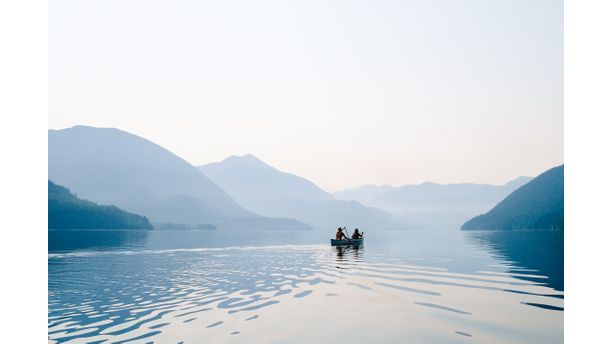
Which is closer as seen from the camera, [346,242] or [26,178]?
[26,178]

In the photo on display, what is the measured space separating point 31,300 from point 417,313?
61.0 ft

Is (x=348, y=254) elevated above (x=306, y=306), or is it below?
below

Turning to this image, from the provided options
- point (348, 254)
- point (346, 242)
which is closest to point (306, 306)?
point (348, 254)

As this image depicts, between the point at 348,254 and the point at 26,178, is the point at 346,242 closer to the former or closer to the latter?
the point at 348,254

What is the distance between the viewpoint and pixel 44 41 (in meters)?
26.7

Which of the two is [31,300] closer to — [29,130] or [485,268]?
[29,130]

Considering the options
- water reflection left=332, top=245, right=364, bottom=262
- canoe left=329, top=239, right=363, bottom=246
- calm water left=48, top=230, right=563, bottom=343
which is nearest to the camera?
calm water left=48, top=230, right=563, bottom=343

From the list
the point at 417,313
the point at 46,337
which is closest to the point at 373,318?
the point at 417,313
